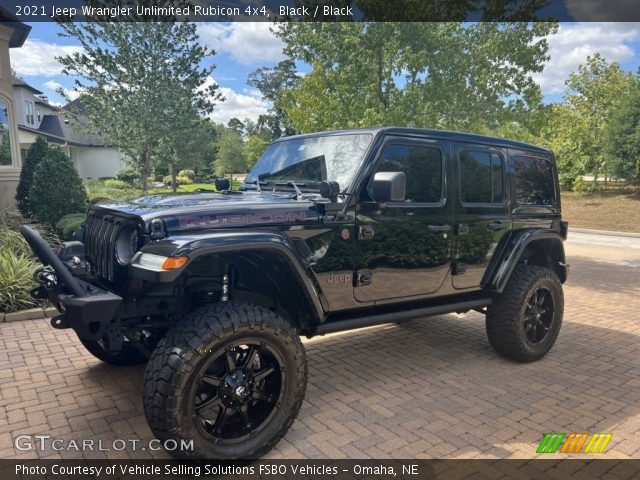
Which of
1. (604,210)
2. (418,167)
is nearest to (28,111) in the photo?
(604,210)

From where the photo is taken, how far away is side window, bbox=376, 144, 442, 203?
12.2 feet

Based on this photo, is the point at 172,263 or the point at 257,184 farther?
the point at 257,184

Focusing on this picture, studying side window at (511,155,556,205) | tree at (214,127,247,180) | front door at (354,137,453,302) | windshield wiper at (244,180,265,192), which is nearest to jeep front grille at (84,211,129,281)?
windshield wiper at (244,180,265,192)

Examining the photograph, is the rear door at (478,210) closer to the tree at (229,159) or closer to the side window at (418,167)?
the side window at (418,167)

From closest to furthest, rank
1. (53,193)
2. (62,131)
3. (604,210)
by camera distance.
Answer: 1. (53,193)
2. (604,210)
3. (62,131)

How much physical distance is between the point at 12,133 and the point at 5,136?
0.18 metres

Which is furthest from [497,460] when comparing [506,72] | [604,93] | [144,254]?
[604,93]

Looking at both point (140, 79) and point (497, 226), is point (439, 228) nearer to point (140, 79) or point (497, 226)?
point (497, 226)

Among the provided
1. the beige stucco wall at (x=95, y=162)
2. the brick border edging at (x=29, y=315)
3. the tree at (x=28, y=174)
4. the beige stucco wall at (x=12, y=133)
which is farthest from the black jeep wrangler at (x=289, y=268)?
the beige stucco wall at (x=95, y=162)

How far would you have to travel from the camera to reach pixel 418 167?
3891mm

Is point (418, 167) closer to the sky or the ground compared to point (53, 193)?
closer to the ground

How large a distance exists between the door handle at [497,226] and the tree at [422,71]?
3.66m

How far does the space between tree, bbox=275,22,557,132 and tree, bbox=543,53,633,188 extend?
59.9 ft

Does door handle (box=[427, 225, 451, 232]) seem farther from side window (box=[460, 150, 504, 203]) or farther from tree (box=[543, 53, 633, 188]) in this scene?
tree (box=[543, 53, 633, 188])
